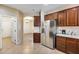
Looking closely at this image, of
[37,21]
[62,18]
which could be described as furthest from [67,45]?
[37,21]

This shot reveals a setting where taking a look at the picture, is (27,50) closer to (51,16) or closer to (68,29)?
(51,16)

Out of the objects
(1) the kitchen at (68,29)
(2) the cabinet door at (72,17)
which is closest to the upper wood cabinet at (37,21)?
(1) the kitchen at (68,29)

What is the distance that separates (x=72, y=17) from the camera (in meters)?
4.64

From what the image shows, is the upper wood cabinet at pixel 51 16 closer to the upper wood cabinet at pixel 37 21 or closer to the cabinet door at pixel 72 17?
the cabinet door at pixel 72 17

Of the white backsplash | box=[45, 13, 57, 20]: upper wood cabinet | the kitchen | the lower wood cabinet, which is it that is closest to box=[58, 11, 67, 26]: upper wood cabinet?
the kitchen

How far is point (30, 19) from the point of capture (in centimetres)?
873

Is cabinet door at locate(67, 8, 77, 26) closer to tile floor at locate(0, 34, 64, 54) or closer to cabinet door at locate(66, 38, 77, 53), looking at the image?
cabinet door at locate(66, 38, 77, 53)

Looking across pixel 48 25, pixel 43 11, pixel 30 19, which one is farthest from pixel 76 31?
pixel 30 19

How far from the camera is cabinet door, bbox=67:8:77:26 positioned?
14.7ft

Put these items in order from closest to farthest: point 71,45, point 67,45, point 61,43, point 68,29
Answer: point 71,45 → point 67,45 → point 61,43 → point 68,29

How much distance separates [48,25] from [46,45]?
40.4 inches

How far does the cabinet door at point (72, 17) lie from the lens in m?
4.47

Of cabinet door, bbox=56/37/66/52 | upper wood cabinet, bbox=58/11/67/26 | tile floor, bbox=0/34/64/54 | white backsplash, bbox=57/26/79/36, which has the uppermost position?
upper wood cabinet, bbox=58/11/67/26
